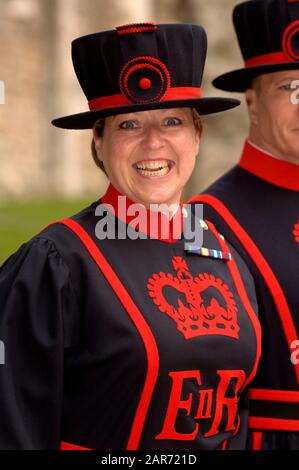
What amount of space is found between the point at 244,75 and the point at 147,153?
899 millimetres

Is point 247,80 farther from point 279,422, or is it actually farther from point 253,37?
point 279,422

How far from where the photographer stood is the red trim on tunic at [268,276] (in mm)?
4176

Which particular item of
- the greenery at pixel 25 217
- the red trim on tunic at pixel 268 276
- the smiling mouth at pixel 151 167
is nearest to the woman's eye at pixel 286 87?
the red trim on tunic at pixel 268 276

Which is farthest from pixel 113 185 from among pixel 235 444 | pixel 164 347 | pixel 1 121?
pixel 1 121

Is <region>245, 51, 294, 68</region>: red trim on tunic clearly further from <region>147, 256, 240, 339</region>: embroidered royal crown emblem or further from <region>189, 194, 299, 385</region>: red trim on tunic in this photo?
<region>147, 256, 240, 339</region>: embroidered royal crown emblem

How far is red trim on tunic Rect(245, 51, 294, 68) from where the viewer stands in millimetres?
4363

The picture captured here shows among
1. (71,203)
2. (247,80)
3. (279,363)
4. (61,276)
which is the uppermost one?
(247,80)

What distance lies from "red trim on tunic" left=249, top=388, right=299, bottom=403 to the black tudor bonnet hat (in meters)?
0.96

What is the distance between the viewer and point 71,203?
34.3 feet

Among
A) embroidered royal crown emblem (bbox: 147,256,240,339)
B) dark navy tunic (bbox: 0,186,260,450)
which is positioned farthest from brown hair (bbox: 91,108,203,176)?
embroidered royal crown emblem (bbox: 147,256,240,339)

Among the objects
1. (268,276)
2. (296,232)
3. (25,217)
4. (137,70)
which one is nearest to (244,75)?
(296,232)

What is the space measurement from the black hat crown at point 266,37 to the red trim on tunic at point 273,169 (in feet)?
0.88

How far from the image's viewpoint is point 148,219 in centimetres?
380

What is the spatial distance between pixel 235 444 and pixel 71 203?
6.74m
